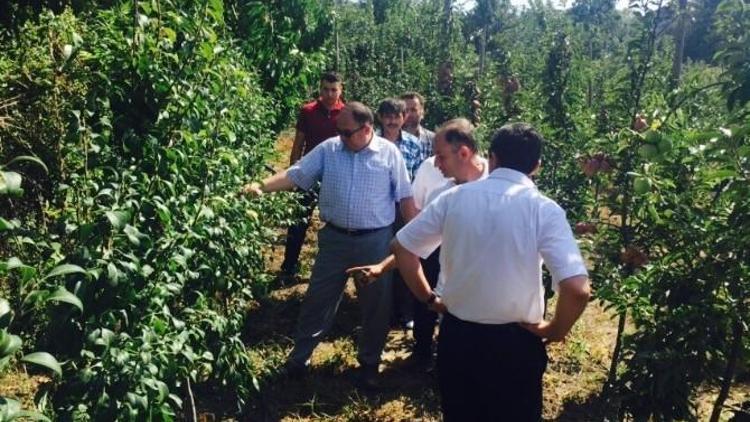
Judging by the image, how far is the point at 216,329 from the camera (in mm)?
2402

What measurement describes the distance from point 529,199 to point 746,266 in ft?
2.52

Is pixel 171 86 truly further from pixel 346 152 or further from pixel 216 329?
pixel 346 152

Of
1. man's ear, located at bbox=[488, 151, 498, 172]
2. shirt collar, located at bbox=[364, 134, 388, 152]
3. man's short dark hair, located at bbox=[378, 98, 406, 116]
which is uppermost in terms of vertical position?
man's short dark hair, located at bbox=[378, 98, 406, 116]

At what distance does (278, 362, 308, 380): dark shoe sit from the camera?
4035 mm

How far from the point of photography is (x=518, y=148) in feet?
7.78

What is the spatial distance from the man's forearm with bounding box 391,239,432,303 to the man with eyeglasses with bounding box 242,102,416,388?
1.18 m

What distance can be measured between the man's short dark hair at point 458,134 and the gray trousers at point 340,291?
3.26ft

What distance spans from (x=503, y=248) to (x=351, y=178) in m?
1.66

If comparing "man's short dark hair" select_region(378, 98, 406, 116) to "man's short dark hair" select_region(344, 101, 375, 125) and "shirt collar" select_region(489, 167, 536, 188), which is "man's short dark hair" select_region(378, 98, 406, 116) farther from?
"shirt collar" select_region(489, 167, 536, 188)

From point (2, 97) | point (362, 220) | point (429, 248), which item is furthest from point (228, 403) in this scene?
point (2, 97)

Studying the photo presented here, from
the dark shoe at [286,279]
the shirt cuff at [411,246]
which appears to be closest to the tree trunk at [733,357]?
the shirt cuff at [411,246]

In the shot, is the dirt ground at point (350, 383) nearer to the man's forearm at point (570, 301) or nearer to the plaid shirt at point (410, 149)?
the man's forearm at point (570, 301)

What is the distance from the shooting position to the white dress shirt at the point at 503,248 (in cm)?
223

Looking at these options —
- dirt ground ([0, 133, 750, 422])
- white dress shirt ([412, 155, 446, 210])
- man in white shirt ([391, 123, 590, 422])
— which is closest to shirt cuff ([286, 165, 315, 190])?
white dress shirt ([412, 155, 446, 210])
